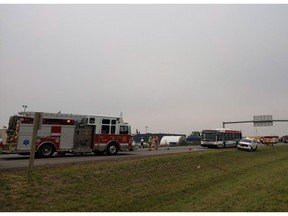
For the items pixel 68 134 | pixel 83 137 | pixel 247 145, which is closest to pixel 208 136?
pixel 247 145

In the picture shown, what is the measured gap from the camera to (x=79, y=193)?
29.4 ft

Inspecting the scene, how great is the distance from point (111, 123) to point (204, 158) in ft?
26.7

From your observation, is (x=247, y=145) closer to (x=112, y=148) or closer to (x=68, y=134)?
(x=112, y=148)

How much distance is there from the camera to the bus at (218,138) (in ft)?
118

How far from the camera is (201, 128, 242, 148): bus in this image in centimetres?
3606

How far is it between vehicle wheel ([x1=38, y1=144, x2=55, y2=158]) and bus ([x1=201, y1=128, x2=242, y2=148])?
23.2 metres

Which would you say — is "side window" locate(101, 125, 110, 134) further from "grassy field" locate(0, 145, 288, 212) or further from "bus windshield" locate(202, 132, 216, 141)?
"bus windshield" locate(202, 132, 216, 141)

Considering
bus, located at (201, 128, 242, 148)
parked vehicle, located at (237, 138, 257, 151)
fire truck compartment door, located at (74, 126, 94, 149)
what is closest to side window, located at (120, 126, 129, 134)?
fire truck compartment door, located at (74, 126, 94, 149)

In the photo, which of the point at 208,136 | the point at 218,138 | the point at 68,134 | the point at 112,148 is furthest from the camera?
the point at 208,136

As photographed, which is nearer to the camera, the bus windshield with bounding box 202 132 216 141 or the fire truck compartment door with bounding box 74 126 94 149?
the fire truck compartment door with bounding box 74 126 94 149

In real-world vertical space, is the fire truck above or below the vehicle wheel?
above

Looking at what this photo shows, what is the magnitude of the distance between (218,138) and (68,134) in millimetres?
22838

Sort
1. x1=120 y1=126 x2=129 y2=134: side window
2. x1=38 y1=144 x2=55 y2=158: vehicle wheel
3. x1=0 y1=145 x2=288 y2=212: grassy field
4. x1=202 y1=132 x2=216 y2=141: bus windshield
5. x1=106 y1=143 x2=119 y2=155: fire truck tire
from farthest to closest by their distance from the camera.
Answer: x1=202 y1=132 x2=216 y2=141: bus windshield → x1=120 y1=126 x2=129 y2=134: side window → x1=106 y1=143 x2=119 y2=155: fire truck tire → x1=38 y1=144 x2=55 y2=158: vehicle wheel → x1=0 y1=145 x2=288 y2=212: grassy field

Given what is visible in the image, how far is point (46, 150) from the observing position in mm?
19078
